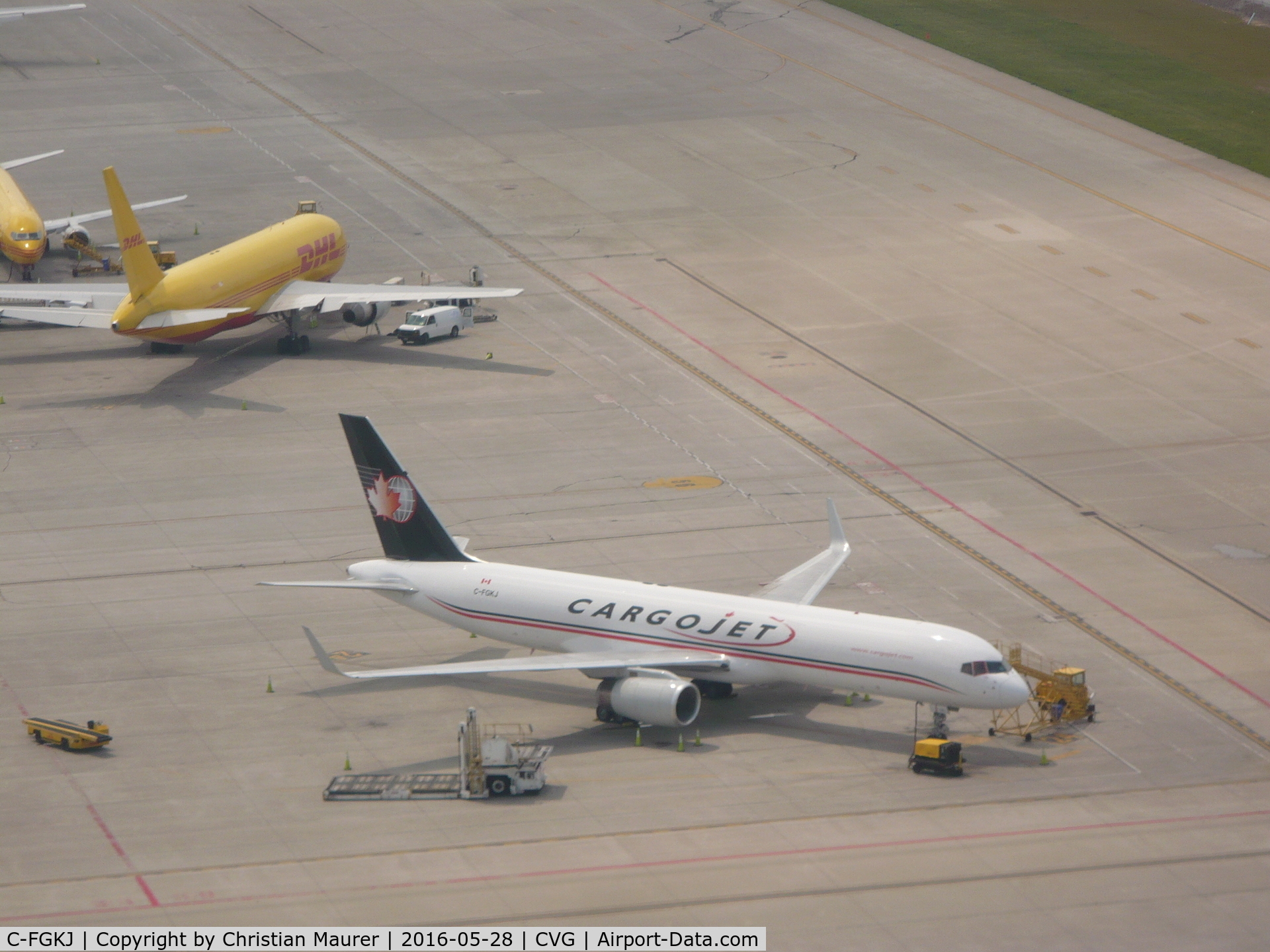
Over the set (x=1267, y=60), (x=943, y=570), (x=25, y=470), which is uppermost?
(x=1267, y=60)

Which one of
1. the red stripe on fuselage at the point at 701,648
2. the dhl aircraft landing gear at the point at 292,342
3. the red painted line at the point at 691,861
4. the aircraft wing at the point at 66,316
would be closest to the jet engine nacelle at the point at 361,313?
the dhl aircraft landing gear at the point at 292,342

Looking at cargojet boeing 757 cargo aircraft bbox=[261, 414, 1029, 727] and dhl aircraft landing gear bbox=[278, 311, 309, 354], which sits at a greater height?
cargojet boeing 757 cargo aircraft bbox=[261, 414, 1029, 727]

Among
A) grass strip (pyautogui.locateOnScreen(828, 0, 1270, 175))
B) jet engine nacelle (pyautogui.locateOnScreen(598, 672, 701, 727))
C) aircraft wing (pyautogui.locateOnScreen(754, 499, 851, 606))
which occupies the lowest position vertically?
jet engine nacelle (pyautogui.locateOnScreen(598, 672, 701, 727))

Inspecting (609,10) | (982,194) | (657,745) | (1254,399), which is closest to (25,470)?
(657,745)

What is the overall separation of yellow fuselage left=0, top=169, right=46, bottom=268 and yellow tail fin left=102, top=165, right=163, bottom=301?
57.9ft

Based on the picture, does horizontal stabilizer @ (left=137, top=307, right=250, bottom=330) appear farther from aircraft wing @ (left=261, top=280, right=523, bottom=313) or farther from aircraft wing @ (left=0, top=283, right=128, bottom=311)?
aircraft wing @ (left=0, top=283, right=128, bottom=311)

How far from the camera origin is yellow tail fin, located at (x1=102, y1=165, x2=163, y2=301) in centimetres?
7738

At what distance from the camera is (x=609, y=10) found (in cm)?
15000

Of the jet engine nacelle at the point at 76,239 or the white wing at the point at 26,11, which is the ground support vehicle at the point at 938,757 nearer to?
the jet engine nacelle at the point at 76,239

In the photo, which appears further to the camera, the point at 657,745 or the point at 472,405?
the point at 472,405

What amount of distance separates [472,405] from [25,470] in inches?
732

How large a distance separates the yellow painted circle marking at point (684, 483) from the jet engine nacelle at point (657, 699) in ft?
68.0

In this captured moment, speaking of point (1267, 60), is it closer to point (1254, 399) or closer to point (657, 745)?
point (1254, 399)

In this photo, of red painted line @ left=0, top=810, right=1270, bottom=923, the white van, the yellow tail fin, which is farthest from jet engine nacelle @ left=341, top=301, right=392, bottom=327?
red painted line @ left=0, top=810, right=1270, bottom=923
